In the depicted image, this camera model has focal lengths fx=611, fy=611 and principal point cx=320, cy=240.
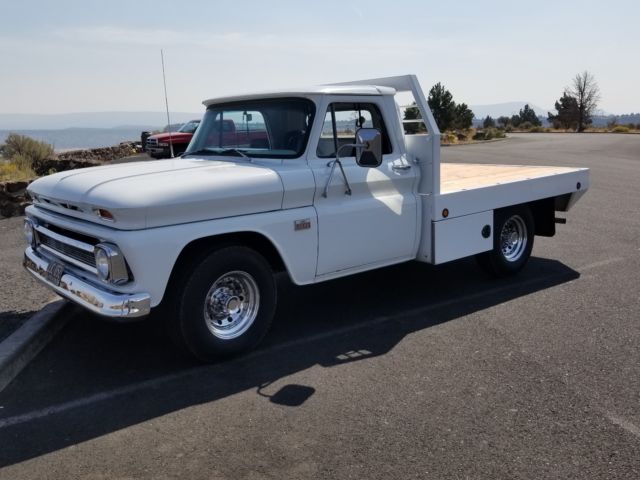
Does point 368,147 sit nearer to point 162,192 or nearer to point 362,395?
point 162,192

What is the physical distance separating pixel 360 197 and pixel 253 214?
3.49 ft

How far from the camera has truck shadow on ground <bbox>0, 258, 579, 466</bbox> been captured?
376 cm

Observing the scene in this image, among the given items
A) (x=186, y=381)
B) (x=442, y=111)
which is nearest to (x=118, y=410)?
(x=186, y=381)

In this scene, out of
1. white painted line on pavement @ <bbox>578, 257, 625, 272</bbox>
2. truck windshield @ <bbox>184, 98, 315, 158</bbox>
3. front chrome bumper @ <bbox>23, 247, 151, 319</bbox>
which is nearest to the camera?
front chrome bumper @ <bbox>23, 247, 151, 319</bbox>

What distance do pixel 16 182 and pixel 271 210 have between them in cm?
722

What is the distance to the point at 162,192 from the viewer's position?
404 cm

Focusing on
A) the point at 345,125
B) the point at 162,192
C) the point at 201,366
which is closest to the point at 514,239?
the point at 345,125

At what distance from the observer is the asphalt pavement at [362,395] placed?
3268mm

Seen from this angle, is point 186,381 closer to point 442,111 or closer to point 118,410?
point 118,410

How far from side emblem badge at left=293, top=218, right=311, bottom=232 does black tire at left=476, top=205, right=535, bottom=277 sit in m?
2.54

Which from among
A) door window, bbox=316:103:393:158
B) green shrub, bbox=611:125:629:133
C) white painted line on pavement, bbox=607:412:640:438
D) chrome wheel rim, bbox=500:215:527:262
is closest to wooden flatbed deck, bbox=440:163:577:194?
chrome wheel rim, bbox=500:215:527:262

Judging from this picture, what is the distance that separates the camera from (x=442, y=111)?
129ft

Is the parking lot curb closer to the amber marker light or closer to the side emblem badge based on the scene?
the amber marker light

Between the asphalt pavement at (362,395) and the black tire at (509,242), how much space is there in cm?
39
